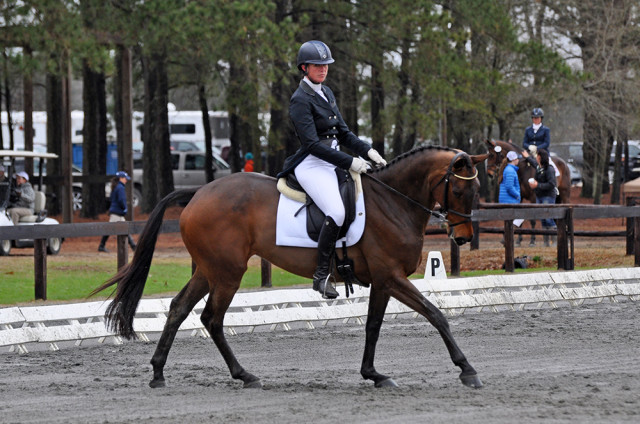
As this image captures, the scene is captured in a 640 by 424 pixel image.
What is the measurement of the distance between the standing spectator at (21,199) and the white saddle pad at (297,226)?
1459 cm

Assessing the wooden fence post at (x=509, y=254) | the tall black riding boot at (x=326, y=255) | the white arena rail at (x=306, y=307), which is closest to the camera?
the tall black riding boot at (x=326, y=255)

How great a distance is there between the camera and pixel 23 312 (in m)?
10.9

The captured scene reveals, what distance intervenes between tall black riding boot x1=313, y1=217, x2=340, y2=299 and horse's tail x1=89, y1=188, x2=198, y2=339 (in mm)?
1347

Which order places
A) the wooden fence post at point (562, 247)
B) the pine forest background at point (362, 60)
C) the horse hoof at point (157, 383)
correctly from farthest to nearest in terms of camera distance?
the pine forest background at point (362, 60)
the wooden fence post at point (562, 247)
the horse hoof at point (157, 383)

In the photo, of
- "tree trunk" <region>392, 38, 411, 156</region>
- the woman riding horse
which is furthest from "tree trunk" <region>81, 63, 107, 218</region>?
the woman riding horse

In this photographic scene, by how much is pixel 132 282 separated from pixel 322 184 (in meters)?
1.85

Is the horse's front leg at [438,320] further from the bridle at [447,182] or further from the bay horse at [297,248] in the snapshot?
the bridle at [447,182]

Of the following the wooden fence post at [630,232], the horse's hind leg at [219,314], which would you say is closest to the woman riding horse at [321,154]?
the horse's hind leg at [219,314]

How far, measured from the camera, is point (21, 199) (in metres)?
22.5

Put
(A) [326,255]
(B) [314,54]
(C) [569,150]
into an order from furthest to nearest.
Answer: (C) [569,150] < (B) [314,54] < (A) [326,255]

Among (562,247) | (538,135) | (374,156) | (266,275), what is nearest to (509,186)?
(538,135)

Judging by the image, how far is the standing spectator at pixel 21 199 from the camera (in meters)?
22.2

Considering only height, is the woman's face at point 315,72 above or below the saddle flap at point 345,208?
above

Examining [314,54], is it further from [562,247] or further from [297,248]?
[562,247]
